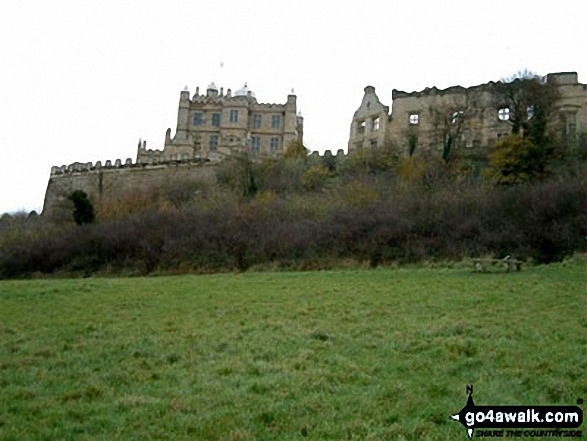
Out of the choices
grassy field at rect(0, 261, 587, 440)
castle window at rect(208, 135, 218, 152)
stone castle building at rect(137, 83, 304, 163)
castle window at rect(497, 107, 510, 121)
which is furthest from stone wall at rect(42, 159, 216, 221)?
grassy field at rect(0, 261, 587, 440)

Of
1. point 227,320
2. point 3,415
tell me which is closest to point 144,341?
point 227,320

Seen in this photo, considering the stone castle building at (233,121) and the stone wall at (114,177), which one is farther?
the stone castle building at (233,121)

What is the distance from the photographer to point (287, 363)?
809 cm

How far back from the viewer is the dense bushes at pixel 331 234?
27.3 m

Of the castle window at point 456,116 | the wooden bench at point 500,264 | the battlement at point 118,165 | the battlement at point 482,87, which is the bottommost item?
the wooden bench at point 500,264

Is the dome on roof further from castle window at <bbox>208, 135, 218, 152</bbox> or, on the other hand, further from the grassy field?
the grassy field

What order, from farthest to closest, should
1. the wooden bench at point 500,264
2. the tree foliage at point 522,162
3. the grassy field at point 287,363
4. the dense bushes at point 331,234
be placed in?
1. the tree foliage at point 522,162
2. the dense bushes at point 331,234
3. the wooden bench at point 500,264
4. the grassy field at point 287,363

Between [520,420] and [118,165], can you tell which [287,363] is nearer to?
[520,420]

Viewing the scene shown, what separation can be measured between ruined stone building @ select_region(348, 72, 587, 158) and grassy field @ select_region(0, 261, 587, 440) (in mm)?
33689

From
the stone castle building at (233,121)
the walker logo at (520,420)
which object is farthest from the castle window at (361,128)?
the walker logo at (520,420)

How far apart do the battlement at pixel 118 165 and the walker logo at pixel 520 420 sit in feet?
160

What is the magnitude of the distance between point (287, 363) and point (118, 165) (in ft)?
170

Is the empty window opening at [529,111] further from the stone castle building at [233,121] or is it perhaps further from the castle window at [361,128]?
the stone castle building at [233,121]

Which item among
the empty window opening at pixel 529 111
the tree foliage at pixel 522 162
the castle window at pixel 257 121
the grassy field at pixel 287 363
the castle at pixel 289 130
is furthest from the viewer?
the castle window at pixel 257 121
